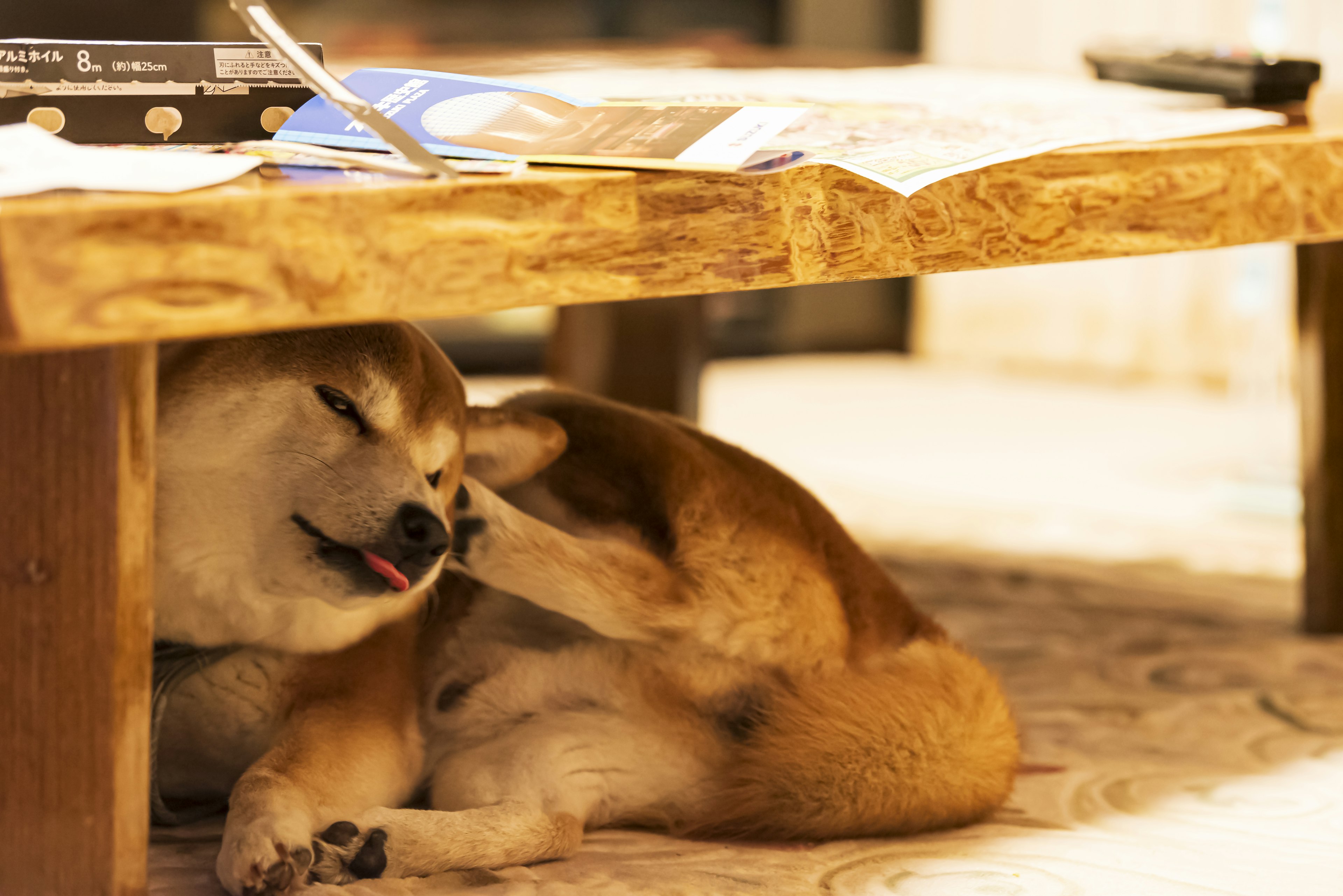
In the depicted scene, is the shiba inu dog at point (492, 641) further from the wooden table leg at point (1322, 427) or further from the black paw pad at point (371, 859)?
the wooden table leg at point (1322, 427)

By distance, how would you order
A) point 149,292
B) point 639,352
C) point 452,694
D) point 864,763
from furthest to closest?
point 639,352
point 452,694
point 864,763
point 149,292

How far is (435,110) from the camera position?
859mm

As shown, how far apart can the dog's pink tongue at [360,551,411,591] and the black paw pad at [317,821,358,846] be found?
6.3 inches

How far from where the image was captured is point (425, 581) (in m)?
0.86

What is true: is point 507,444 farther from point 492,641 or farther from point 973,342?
point 973,342

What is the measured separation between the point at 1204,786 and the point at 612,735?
51cm

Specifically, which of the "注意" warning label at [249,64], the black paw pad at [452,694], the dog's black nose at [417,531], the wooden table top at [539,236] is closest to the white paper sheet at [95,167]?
the wooden table top at [539,236]

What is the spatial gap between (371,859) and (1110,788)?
1.99ft

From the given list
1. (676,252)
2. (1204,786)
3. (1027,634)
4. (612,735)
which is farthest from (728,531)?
(1027,634)

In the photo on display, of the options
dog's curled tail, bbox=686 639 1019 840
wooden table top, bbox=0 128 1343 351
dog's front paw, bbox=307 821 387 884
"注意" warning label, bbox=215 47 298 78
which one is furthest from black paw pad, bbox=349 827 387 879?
"注意" warning label, bbox=215 47 298 78

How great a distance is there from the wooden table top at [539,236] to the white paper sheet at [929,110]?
28 millimetres

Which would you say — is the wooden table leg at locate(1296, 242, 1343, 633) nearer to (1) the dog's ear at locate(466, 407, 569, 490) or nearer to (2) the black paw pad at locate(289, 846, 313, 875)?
(1) the dog's ear at locate(466, 407, 569, 490)

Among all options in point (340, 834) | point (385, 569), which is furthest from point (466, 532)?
point (340, 834)

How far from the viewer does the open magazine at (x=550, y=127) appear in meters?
0.78
